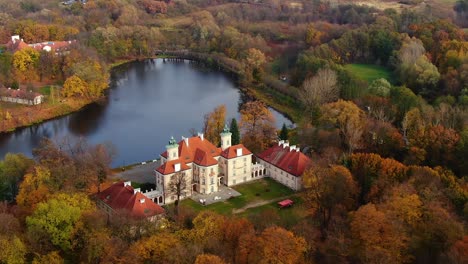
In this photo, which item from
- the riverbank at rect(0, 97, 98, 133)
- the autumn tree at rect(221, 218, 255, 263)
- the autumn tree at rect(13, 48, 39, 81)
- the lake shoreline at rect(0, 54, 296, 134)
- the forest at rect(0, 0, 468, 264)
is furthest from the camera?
the autumn tree at rect(13, 48, 39, 81)

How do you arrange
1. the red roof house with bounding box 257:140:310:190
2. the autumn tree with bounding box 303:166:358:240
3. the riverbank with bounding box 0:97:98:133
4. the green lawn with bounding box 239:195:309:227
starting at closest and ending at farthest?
1. the green lawn with bounding box 239:195:309:227
2. the autumn tree with bounding box 303:166:358:240
3. the red roof house with bounding box 257:140:310:190
4. the riverbank with bounding box 0:97:98:133

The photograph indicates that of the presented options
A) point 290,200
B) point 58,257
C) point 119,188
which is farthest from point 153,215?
point 290,200

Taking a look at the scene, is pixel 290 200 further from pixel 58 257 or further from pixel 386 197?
pixel 58 257

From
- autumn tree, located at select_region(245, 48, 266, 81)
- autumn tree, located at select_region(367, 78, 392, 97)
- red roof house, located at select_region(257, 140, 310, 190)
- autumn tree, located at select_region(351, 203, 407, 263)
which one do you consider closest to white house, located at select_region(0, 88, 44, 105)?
autumn tree, located at select_region(245, 48, 266, 81)

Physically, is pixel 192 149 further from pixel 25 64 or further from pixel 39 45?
pixel 39 45

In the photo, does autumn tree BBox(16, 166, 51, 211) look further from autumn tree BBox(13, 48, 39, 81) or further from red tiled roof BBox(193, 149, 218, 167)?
autumn tree BBox(13, 48, 39, 81)

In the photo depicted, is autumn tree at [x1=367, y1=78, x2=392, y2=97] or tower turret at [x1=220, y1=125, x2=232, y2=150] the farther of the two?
autumn tree at [x1=367, y1=78, x2=392, y2=97]
